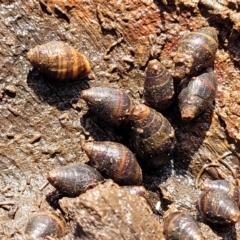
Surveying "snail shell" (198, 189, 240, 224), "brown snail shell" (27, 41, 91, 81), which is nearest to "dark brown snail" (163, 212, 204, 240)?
"snail shell" (198, 189, 240, 224)

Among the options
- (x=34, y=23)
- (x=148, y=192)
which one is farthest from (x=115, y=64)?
(x=148, y=192)

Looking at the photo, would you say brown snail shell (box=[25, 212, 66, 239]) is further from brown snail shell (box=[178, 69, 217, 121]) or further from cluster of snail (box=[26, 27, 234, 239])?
brown snail shell (box=[178, 69, 217, 121])

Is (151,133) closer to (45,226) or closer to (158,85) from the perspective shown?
(158,85)

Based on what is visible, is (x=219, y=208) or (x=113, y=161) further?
(x=113, y=161)

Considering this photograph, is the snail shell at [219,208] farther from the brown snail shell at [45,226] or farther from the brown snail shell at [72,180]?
the brown snail shell at [45,226]

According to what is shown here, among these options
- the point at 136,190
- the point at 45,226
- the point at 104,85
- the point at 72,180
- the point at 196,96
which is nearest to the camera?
the point at 45,226

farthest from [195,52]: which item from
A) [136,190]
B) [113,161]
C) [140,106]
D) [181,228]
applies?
[181,228]

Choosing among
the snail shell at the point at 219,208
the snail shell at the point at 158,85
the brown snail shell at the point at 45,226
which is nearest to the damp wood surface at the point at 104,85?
the snail shell at the point at 158,85

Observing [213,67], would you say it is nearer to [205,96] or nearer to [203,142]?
[205,96]
